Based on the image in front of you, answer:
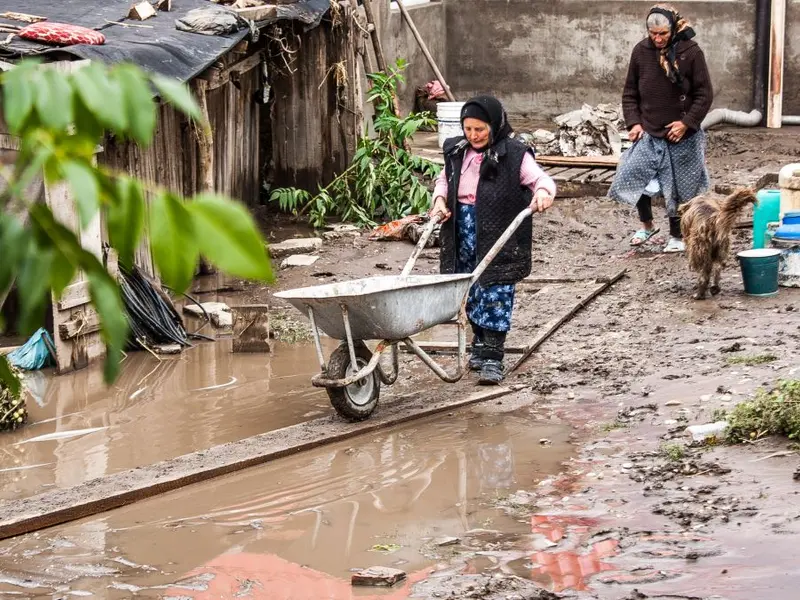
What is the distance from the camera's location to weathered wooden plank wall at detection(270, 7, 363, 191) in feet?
38.0

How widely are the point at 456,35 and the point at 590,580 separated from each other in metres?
13.7

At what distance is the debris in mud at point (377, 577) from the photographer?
4129mm

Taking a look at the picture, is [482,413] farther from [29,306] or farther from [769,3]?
[769,3]

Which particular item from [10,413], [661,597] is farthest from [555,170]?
[661,597]

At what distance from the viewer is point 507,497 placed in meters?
5.12

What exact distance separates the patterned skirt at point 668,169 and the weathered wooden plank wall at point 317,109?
10.6 feet

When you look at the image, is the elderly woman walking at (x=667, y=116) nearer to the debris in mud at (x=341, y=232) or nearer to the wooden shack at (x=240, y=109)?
the debris in mud at (x=341, y=232)

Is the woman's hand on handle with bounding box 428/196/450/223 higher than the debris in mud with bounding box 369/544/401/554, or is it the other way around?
the woman's hand on handle with bounding box 428/196/450/223

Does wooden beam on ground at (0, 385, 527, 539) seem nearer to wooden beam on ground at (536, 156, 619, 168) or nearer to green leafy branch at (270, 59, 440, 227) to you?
green leafy branch at (270, 59, 440, 227)

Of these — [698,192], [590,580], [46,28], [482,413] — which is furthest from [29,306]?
[698,192]

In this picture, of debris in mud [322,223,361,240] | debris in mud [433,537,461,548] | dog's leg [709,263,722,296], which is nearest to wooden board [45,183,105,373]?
debris in mud [433,537,461,548]

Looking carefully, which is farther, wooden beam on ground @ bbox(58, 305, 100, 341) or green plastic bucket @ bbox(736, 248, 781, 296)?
green plastic bucket @ bbox(736, 248, 781, 296)

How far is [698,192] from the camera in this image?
945 centimetres

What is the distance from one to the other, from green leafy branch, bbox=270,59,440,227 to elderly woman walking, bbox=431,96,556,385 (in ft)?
14.9
